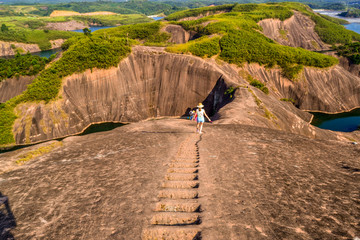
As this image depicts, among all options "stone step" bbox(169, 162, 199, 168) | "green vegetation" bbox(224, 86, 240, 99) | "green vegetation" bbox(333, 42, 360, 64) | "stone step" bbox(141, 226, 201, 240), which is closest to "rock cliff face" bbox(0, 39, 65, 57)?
"green vegetation" bbox(224, 86, 240, 99)

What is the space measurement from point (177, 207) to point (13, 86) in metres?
62.1

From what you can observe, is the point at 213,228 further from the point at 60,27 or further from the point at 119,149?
the point at 60,27

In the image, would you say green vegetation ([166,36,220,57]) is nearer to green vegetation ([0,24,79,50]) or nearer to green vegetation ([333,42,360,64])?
green vegetation ([333,42,360,64])

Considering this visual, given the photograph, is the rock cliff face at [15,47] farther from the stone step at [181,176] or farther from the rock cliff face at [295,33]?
the stone step at [181,176]

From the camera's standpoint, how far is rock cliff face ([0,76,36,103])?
50.8m

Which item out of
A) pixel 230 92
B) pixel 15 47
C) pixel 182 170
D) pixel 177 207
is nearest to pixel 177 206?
pixel 177 207

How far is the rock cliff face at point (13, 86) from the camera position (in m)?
50.8

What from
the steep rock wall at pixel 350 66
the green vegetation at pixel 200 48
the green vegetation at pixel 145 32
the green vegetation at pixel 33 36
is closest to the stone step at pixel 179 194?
the green vegetation at pixel 200 48

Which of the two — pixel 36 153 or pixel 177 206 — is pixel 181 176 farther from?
pixel 36 153

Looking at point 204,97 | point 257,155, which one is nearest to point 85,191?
point 257,155

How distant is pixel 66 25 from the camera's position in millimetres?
171625

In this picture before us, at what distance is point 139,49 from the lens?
166 feet

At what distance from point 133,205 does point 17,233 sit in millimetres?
4164

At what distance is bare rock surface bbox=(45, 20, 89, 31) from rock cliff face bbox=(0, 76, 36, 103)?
136 m
